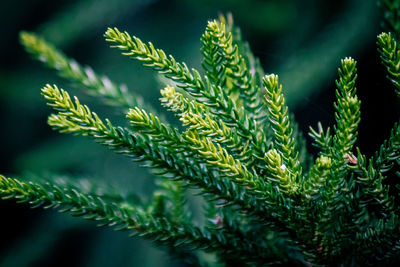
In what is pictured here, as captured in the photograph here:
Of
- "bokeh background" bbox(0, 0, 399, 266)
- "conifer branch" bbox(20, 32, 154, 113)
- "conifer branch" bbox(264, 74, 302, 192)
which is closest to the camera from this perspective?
"conifer branch" bbox(264, 74, 302, 192)

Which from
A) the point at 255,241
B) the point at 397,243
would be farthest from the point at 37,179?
the point at 397,243

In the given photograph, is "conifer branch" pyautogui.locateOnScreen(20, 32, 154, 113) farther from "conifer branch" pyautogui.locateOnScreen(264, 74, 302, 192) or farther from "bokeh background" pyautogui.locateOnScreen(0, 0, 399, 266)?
"conifer branch" pyautogui.locateOnScreen(264, 74, 302, 192)

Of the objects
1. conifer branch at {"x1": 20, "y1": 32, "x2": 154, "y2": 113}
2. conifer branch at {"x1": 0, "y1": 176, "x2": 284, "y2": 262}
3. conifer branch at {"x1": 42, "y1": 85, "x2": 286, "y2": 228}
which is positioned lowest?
conifer branch at {"x1": 0, "y1": 176, "x2": 284, "y2": 262}

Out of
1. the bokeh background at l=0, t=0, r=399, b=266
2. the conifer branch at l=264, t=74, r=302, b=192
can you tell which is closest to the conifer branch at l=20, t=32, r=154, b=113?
the bokeh background at l=0, t=0, r=399, b=266

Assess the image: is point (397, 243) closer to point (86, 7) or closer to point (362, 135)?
point (362, 135)

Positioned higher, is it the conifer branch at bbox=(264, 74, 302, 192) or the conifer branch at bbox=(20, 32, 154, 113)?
the conifer branch at bbox=(20, 32, 154, 113)

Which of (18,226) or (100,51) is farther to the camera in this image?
(100,51)

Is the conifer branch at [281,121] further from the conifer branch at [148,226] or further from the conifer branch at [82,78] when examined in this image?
the conifer branch at [82,78]

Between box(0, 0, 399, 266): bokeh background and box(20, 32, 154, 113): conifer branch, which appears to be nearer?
box(20, 32, 154, 113): conifer branch

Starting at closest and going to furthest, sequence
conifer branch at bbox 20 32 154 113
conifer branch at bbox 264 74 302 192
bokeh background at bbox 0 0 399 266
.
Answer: conifer branch at bbox 264 74 302 192 < conifer branch at bbox 20 32 154 113 < bokeh background at bbox 0 0 399 266
